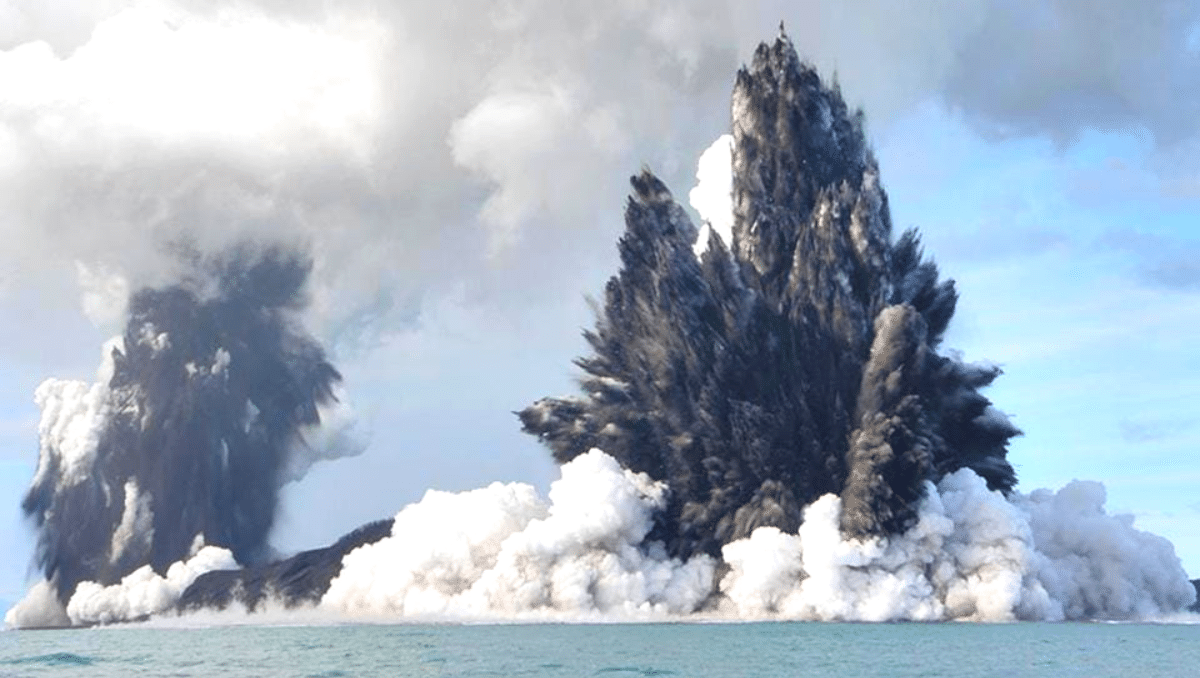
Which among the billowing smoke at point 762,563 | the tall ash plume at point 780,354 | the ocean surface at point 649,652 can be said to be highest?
the tall ash plume at point 780,354

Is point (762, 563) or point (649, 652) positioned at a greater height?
point (762, 563)

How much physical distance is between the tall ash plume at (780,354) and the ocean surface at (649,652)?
19.7 m

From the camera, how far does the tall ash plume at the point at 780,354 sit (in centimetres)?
16950

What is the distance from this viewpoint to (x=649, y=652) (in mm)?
112750

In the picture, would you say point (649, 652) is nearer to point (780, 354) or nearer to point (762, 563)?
point (762, 563)

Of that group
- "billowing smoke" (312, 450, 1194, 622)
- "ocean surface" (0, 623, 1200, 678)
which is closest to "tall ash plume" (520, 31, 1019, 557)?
"billowing smoke" (312, 450, 1194, 622)

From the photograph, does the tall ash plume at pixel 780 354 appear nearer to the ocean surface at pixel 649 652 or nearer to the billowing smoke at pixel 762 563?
the billowing smoke at pixel 762 563

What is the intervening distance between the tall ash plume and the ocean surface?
19.7m

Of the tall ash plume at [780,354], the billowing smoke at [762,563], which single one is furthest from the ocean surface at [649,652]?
the tall ash plume at [780,354]

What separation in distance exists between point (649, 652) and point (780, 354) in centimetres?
6986

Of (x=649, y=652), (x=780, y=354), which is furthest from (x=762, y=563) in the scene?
(x=649, y=652)

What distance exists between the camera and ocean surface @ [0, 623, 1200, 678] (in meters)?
95.8

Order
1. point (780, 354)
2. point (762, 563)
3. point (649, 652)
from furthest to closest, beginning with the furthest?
point (780, 354) < point (762, 563) < point (649, 652)

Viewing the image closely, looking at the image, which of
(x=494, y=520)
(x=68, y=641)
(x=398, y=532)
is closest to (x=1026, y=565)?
(x=494, y=520)
